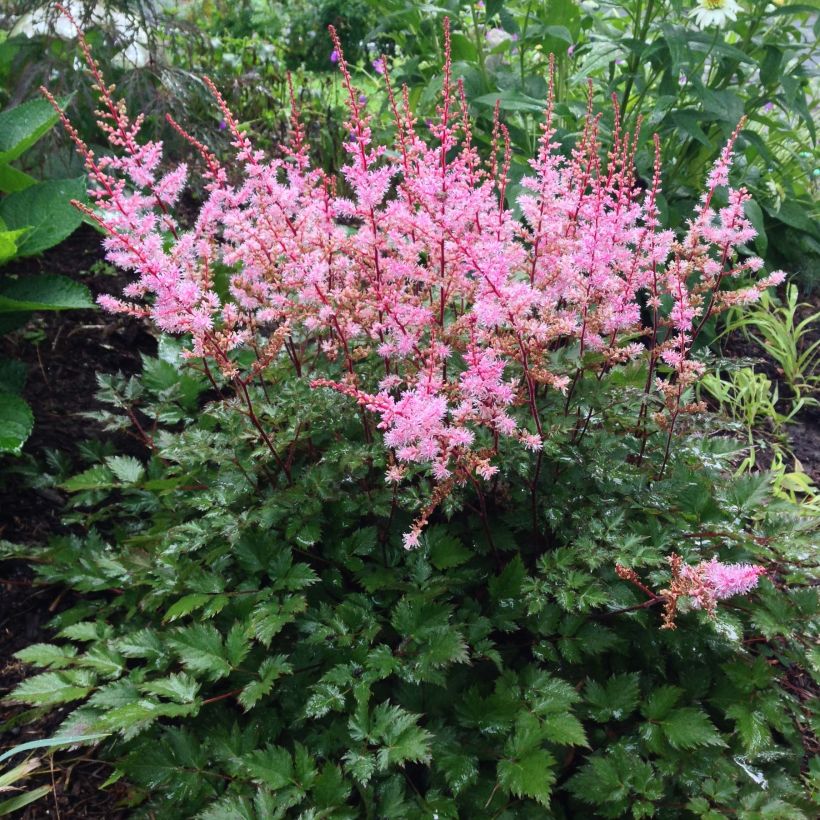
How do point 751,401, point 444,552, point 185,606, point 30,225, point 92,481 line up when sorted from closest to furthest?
point 185,606, point 444,552, point 92,481, point 30,225, point 751,401

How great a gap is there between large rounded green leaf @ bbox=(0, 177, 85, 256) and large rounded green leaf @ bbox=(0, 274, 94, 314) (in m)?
0.14

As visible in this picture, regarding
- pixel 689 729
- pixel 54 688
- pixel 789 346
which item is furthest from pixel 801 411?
pixel 54 688

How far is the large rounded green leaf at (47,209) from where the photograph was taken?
110 inches

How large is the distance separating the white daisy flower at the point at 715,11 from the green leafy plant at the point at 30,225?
266 cm

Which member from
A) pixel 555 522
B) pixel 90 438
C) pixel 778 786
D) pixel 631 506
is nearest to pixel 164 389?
pixel 90 438

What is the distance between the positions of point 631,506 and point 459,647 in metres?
0.71

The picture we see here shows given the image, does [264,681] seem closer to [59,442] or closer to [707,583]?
[707,583]

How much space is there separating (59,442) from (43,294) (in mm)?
634

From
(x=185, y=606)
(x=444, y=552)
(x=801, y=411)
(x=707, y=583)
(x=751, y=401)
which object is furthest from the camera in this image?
(x=801, y=411)

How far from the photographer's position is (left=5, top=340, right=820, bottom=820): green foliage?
165 centimetres

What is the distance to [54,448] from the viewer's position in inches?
115

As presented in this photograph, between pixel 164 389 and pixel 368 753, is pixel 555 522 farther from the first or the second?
pixel 164 389

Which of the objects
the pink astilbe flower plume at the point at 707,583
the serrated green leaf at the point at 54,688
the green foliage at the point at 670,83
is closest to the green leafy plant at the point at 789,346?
the green foliage at the point at 670,83

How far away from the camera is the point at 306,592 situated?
2062mm
